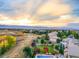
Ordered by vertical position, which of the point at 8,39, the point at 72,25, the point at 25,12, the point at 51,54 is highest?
the point at 25,12

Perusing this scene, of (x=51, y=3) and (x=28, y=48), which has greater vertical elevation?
(x=51, y=3)

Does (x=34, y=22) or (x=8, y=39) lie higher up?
(x=34, y=22)

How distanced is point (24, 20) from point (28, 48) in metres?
0.24

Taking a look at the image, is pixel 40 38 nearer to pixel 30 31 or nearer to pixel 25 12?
pixel 30 31

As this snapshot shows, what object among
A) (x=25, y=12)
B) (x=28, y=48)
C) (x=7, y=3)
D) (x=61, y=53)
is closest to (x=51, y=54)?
(x=61, y=53)

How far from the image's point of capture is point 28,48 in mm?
1449

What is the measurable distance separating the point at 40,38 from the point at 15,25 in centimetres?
24

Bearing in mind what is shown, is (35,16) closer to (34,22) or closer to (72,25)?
(34,22)

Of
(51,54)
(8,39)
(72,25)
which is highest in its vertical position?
(72,25)

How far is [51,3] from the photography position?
4.89 feet

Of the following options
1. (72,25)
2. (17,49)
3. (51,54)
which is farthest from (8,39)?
(72,25)

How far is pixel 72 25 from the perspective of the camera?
146cm

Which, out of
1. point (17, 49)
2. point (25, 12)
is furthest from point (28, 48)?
point (25, 12)

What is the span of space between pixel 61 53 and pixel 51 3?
435mm
